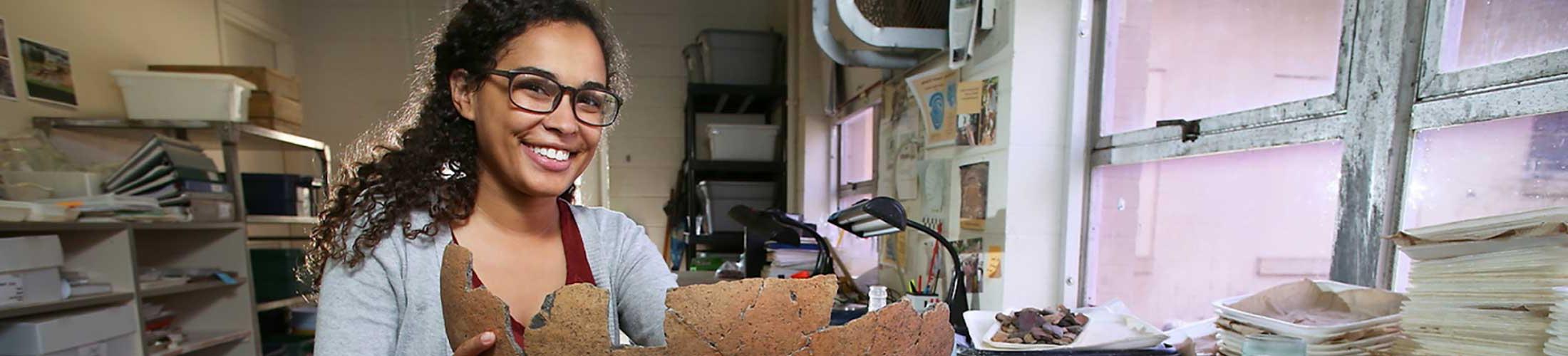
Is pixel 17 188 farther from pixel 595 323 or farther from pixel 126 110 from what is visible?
pixel 595 323

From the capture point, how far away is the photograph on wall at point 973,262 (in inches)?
50.1

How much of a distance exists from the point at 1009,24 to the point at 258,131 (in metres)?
2.55

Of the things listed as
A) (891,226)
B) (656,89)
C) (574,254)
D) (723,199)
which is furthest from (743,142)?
(574,254)

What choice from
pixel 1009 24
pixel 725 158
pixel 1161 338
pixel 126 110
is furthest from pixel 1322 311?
pixel 126 110

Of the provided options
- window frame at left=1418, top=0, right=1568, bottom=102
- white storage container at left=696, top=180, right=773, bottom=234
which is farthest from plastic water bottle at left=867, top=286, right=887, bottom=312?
white storage container at left=696, top=180, right=773, bottom=234

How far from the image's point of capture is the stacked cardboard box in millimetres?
2141

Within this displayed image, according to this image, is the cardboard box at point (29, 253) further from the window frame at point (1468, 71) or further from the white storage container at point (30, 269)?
the window frame at point (1468, 71)

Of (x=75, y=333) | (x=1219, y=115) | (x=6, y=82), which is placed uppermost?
(x=6, y=82)

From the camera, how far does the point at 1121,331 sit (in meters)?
0.82

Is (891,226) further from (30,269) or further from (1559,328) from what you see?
(30,269)

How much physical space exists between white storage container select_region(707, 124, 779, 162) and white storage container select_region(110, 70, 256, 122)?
1.69 metres

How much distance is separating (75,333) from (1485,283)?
2.65 m

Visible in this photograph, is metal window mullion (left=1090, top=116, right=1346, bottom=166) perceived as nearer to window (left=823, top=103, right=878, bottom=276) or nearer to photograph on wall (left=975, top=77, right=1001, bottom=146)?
photograph on wall (left=975, top=77, right=1001, bottom=146)

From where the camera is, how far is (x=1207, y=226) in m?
0.96
